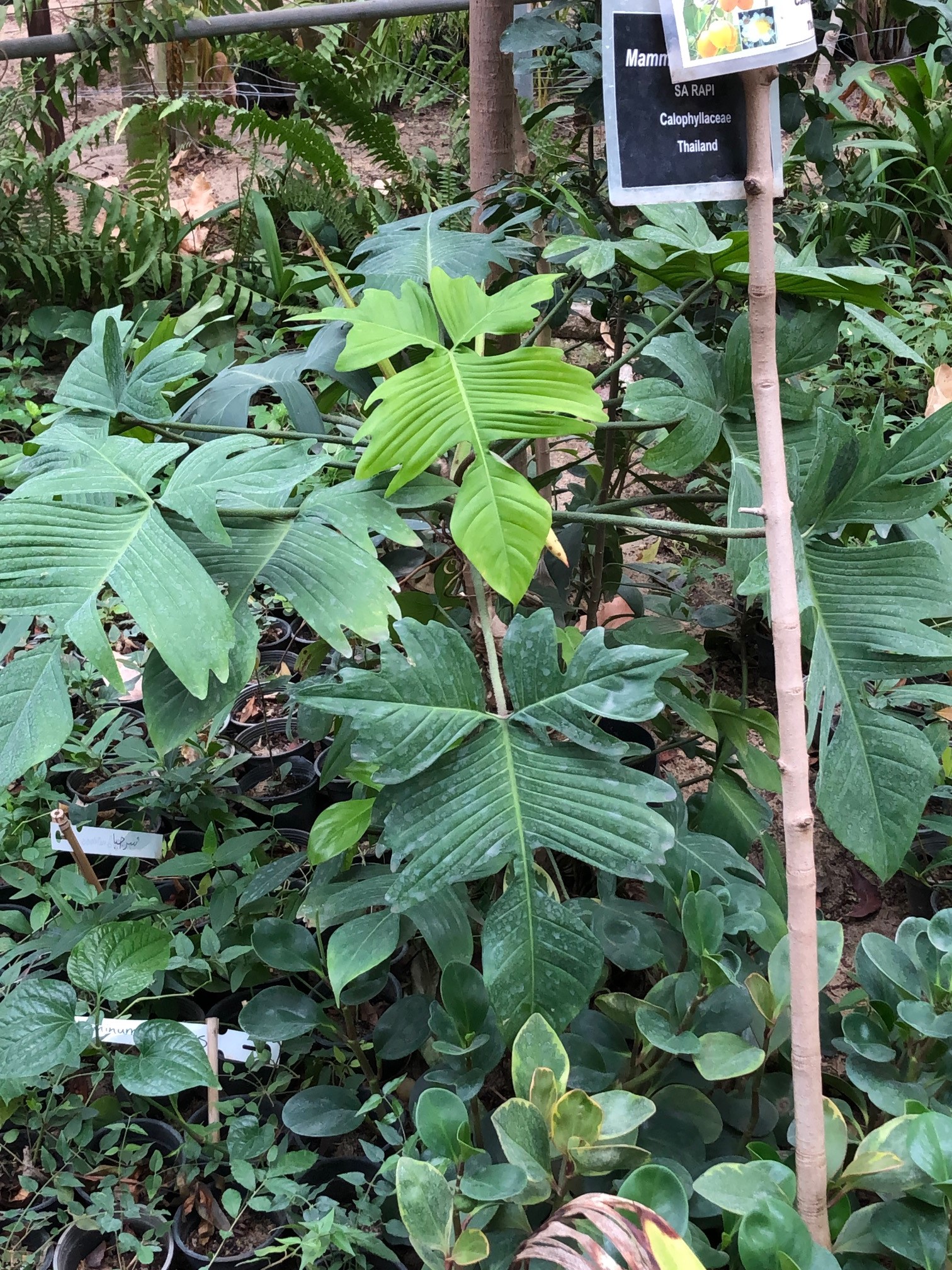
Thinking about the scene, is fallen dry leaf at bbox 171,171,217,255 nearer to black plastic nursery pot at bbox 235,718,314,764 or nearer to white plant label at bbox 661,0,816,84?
black plastic nursery pot at bbox 235,718,314,764

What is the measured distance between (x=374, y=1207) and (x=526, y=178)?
1.44 meters

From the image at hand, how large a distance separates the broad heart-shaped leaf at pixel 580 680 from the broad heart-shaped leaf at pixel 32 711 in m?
0.40

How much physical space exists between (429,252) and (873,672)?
848 mm

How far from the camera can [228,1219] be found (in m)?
1.13

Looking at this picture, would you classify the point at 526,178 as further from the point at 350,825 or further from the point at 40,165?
the point at 40,165

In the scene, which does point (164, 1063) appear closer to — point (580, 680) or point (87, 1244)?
point (87, 1244)

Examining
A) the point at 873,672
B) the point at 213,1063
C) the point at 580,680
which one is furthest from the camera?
the point at 213,1063

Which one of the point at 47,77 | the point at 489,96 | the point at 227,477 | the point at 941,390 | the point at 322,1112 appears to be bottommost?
the point at 322,1112

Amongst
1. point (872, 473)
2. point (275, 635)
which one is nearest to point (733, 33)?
point (872, 473)

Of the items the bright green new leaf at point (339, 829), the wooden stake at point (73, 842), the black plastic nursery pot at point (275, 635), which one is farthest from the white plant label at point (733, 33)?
the black plastic nursery pot at point (275, 635)

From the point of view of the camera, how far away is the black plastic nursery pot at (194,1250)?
1.06m

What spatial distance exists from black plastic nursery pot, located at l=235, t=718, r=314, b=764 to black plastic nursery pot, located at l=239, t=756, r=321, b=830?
13 millimetres

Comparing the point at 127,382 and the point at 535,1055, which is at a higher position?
the point at 127,382

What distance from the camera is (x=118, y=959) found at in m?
1.10
